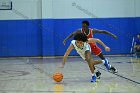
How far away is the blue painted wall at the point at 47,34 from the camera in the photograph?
2301cm

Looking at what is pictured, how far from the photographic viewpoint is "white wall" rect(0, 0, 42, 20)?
915 inches

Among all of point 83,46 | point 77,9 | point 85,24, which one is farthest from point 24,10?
point 83,46

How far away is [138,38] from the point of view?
873 inches

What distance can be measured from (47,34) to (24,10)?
89.3 inches

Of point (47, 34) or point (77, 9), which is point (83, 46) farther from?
point (77, 9)

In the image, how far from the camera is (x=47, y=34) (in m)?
23.0

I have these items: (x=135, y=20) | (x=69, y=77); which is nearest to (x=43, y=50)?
(x=135, y=20)

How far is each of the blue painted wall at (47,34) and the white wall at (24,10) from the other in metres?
0.33

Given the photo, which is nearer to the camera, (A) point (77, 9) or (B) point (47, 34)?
(B) point (47, 34)

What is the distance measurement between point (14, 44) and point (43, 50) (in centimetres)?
201

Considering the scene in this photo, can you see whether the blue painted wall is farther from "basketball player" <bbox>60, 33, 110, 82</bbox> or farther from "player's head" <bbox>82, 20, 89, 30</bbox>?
"basketball player" <bbox>60, 33, 110, 82</bbox>

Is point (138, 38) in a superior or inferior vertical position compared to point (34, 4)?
inferior

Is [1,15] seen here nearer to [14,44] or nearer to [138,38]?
[14,44]

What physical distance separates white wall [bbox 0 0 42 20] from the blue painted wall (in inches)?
13.2
